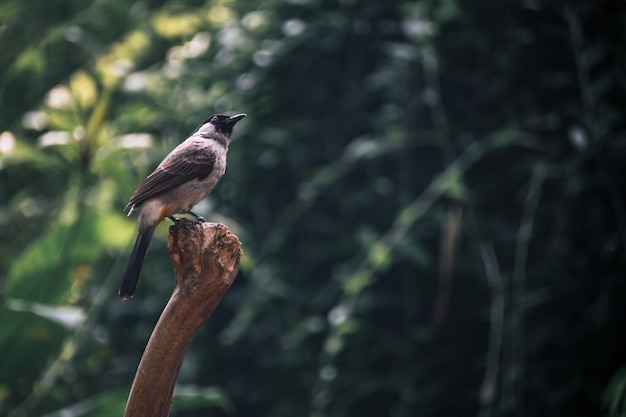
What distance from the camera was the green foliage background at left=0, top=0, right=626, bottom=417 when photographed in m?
1.91

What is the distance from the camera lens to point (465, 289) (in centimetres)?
210

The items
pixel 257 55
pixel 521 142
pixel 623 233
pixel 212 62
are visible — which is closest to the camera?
pixel 623 233

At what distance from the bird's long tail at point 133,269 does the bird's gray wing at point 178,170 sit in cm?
7

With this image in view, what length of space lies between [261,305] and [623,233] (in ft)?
3.32

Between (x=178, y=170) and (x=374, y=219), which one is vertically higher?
(x=178, y=170)

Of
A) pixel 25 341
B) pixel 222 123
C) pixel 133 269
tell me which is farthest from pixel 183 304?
pixel 25 341

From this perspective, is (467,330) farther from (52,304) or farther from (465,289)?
(52,304)

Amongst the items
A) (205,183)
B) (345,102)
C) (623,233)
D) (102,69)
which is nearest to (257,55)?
(345,102)

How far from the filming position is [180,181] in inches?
41.3

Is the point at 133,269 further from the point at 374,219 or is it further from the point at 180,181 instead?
the point at 374,219

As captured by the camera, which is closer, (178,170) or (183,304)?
(183,304)

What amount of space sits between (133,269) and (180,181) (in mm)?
178

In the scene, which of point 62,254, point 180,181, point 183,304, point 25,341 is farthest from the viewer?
point 62,254

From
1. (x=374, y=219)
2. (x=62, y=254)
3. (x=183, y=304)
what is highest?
(x=183, y=304)
